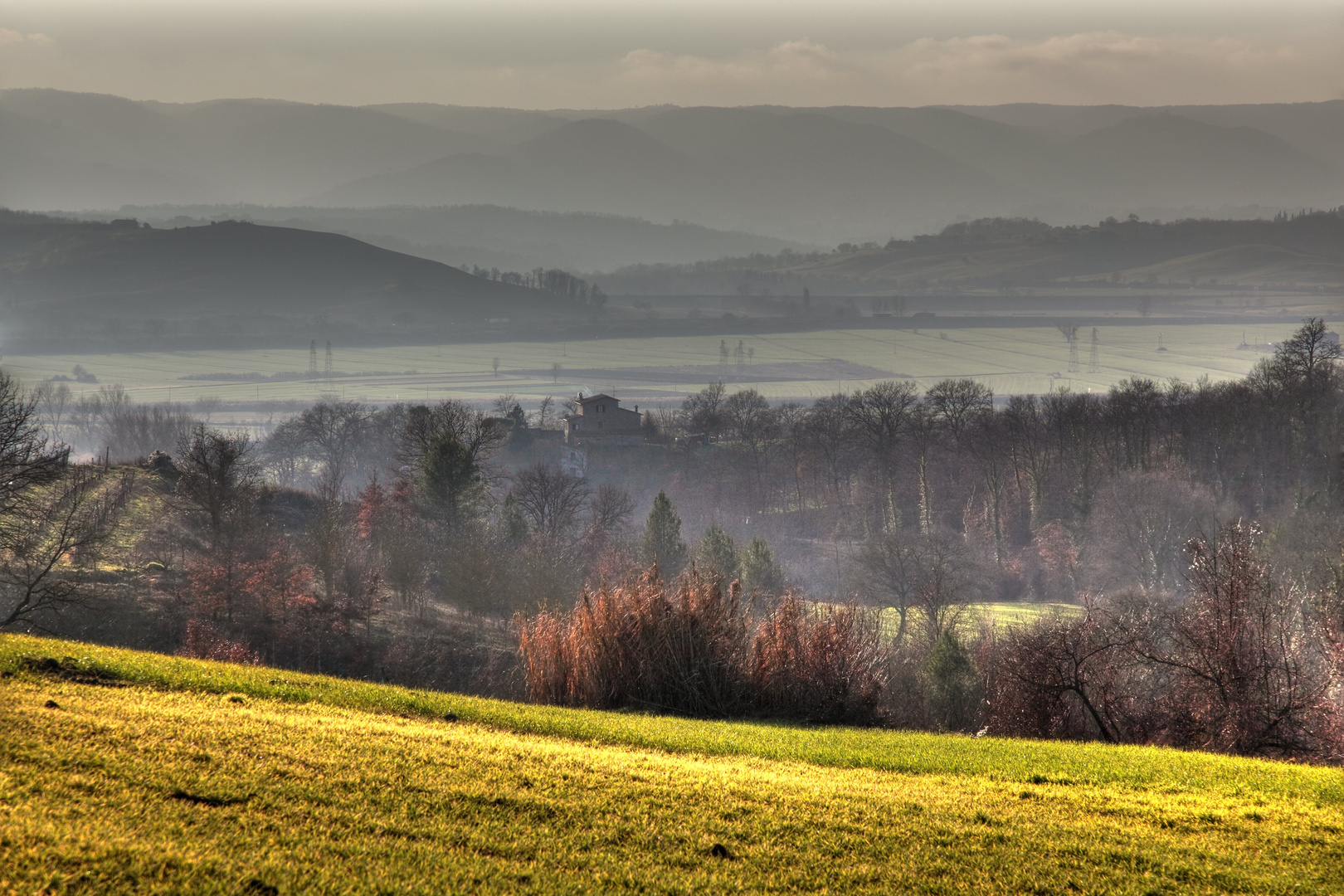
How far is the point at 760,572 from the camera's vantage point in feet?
259

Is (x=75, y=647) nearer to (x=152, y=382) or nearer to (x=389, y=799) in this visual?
(x=389, y=799)

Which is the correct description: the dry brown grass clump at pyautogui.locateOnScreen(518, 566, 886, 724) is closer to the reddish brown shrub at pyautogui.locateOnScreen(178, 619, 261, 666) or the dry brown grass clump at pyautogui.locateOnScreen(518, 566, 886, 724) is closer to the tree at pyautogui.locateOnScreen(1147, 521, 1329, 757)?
the tree at pyautogui.locateOnScreen(1147, 521, 1329, 757)

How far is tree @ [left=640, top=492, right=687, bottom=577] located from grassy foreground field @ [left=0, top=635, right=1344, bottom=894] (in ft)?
201

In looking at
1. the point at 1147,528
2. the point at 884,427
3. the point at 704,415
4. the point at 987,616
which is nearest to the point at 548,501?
the point at 987,616

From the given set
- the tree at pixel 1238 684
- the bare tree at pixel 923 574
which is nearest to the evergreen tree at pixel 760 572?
the bare tree at pixel 923 574

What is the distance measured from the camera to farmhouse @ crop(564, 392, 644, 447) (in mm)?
124812

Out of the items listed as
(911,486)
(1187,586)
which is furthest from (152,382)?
(1187,586)

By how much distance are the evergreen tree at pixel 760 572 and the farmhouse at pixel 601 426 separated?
4616cm

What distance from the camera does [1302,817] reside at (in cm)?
1545

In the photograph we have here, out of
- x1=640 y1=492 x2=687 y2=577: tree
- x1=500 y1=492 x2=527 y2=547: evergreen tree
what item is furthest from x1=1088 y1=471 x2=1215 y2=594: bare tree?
x1=500 y1=492 x2=527 y2=547: evergreen tree

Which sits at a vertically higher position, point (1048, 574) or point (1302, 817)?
point (1302, 817)

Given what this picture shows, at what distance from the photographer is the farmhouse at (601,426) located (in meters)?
125

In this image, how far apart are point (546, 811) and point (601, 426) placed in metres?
114

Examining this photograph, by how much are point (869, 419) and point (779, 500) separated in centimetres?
1405
